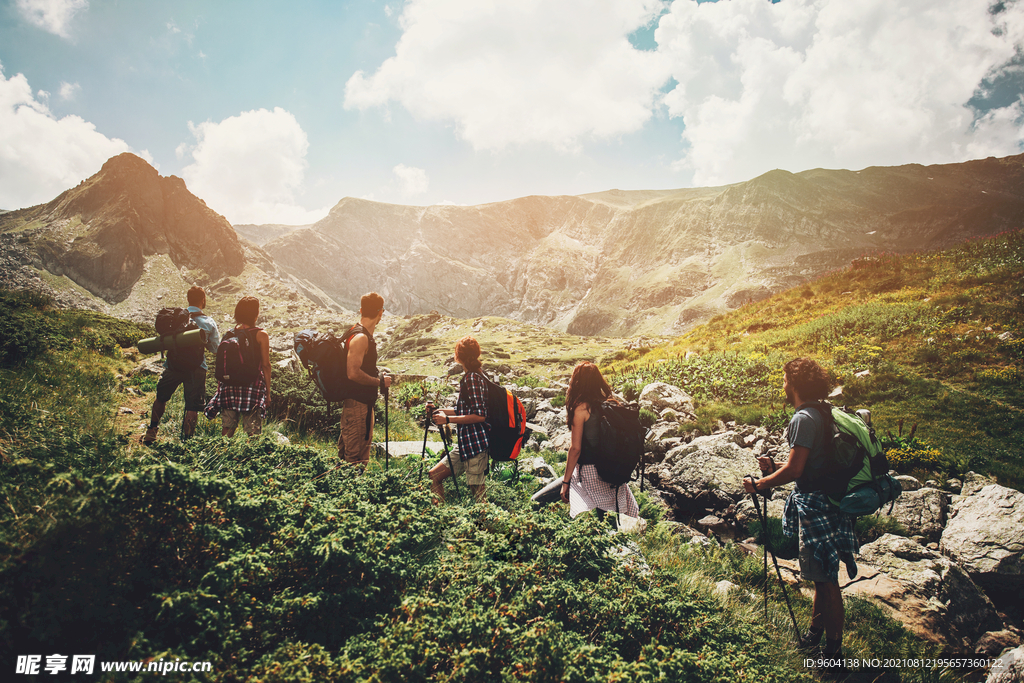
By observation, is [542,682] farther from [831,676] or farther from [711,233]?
[711,233]

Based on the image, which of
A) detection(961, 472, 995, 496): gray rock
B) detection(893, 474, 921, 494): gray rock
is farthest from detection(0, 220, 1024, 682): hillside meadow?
detection(961, 472, 995, 496): gray rock

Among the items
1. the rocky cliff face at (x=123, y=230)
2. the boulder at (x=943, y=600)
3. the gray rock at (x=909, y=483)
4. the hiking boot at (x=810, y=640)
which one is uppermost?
the rocky cliff face at (x=123, y=230)

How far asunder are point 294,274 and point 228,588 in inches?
6769

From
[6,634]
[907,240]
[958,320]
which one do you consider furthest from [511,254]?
[6,634]

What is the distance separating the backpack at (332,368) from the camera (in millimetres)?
5316

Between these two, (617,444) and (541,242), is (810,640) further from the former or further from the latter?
(541,242)

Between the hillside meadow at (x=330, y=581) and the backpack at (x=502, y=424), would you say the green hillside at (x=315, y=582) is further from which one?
the backpack at (x=502, y=424)

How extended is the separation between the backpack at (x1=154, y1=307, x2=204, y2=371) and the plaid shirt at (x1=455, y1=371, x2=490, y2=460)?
4078mm

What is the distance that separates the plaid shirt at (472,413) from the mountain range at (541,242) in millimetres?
90034

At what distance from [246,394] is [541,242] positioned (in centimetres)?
17614

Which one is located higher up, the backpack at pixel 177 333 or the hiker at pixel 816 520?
the backpack at pixel 177 333

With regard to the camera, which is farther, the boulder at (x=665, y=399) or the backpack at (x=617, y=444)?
the boulder at (x=665, y=399)

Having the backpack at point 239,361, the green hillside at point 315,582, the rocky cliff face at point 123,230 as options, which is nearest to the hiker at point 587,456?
the green hillside at point 315,582

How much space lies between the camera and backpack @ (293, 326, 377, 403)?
5316 millimetres
